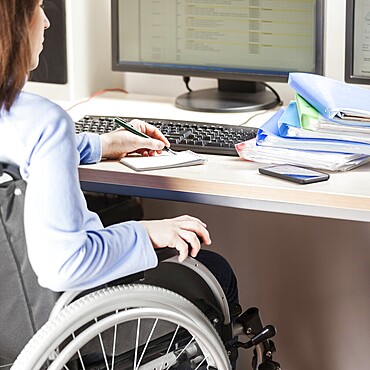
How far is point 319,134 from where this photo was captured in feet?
5.66

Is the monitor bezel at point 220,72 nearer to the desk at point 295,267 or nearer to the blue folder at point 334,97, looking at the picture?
the desk at point 295,267

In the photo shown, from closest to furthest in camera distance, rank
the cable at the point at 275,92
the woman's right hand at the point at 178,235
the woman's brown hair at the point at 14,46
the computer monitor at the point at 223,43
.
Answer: the woman's brown hair at the point at 14,46
the woman's right hand at the point at 178,235
the computer monitor at the point at 223,43
the cable at the point at 275,92

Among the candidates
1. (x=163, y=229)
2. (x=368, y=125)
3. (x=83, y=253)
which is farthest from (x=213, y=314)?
(x=368, y=125)

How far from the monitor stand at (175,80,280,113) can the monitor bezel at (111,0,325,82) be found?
5cm

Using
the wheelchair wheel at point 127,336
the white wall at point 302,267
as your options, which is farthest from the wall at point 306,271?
→ the wheelchair wheel at point 127,336

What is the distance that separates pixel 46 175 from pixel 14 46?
19 centimetres

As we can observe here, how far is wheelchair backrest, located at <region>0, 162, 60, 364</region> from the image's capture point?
4.53ft

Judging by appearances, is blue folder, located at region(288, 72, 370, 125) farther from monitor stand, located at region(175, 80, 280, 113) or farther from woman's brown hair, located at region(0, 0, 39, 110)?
woman's brown hair, located at region(0, 0, 39, 110)

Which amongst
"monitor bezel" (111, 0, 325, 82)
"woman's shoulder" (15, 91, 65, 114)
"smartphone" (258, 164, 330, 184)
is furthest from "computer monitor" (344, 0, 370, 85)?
"woman's shoulder" (15, 91, 65, 114)

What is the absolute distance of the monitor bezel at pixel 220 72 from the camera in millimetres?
2092

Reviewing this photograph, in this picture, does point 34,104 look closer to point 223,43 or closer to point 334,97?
point 334,97

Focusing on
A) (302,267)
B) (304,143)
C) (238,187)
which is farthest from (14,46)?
(302,267)

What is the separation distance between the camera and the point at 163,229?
4.91ft

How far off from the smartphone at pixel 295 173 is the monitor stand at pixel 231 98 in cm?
49
